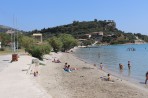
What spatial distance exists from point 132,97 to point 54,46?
75.8 m

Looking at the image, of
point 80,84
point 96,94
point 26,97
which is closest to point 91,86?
point 80,84

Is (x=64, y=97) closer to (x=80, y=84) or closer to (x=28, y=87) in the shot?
(x=28, y=87)

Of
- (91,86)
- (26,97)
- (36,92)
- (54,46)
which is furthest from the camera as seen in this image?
(54,46)

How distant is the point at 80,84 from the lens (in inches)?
1029

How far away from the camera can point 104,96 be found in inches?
816

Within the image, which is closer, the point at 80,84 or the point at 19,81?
the point at 19,81

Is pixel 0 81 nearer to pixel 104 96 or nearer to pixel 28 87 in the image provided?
pixel 28 87

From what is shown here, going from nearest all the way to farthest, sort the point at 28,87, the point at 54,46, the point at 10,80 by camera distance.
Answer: the point at 28,87, the point at 10,80, the point at 54,46

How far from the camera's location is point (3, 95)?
56.1 feet

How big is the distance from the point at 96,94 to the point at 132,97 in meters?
2.39

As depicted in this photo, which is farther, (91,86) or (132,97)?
(91,86)

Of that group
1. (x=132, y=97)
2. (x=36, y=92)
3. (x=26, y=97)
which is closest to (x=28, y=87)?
(x=36, y=92)

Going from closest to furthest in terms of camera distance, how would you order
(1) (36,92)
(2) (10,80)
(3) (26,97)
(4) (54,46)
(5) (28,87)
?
(3) (26,97), (1) (36,92), (5) (28,87), (2) (10,80), (4) (54,46)

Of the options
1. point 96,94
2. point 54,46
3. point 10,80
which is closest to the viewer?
point 96,94
